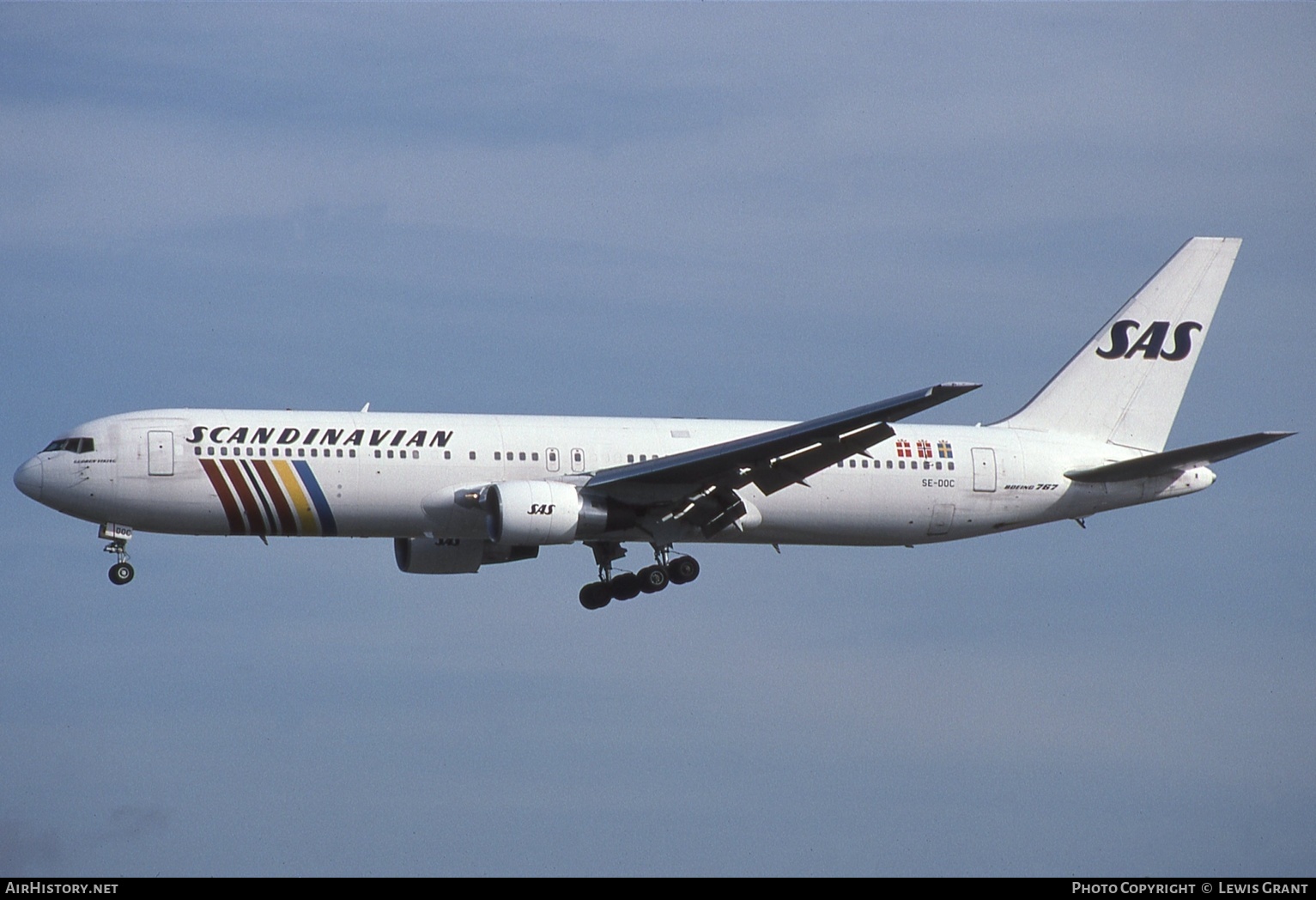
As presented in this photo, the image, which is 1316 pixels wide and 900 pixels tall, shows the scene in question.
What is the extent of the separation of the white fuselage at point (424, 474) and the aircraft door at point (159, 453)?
31 mm

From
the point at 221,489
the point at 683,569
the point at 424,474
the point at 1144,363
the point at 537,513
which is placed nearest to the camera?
the point at 537,513

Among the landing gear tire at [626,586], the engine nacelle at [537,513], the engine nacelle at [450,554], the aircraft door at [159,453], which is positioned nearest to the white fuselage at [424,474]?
the aircraft door at [159,453]

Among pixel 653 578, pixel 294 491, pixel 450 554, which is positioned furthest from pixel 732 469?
pixel 294 491

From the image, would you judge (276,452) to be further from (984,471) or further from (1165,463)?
(1165,463)

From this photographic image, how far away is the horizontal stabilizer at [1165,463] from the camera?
51162 millimetres

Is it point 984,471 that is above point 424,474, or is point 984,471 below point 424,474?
above

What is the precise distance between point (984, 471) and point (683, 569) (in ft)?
29.4

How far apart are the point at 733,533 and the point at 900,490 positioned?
16.1 feet

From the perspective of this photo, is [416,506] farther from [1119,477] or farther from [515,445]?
[1119,477]

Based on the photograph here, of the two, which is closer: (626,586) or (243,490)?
(243,490)

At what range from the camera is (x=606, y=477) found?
163ft

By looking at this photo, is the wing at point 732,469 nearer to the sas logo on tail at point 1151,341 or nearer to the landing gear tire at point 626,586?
the landing gear tire at point 626,586

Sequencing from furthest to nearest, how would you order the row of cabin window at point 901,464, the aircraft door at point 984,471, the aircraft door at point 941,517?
the aircraft door at point 984,471 → the aircraft door at point 941,517 → the row of cabin window at point 901,464
